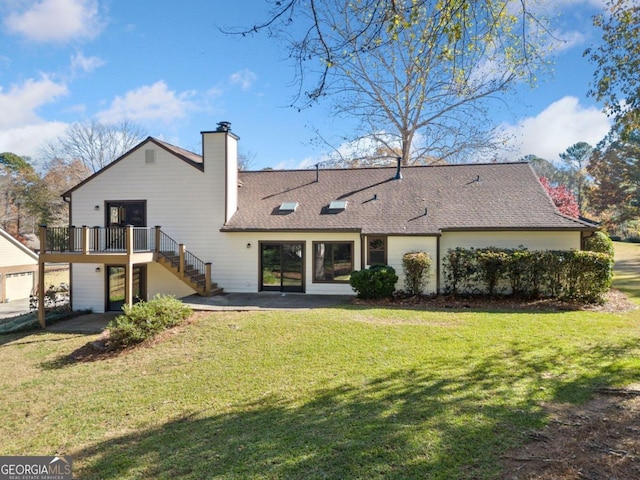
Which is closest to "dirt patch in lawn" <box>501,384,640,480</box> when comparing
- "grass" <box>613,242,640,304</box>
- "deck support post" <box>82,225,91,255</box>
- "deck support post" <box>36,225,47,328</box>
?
"grass" <box>613,242,640,304</box>

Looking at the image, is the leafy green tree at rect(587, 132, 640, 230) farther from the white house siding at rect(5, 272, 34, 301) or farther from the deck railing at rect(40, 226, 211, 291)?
the white house siding at rect(5, 272, 34, 301)

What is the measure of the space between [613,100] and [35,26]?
1289cm

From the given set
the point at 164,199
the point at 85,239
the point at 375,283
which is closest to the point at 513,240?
the point at 375,283

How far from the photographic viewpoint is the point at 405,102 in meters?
23.1

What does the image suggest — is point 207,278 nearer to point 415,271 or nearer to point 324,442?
point 415,271

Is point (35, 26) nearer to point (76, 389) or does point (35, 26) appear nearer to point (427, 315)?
point (76, 389)

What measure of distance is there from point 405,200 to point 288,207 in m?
4.70

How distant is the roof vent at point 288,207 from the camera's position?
1524 centimetres

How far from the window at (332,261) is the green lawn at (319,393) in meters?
3.95

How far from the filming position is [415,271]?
12.4m

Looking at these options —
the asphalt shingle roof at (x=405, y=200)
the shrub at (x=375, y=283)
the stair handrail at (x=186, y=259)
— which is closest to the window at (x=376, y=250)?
the asphalt shingle roof at (x=405, y=200)

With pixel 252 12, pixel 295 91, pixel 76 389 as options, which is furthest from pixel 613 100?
pixel 76 389

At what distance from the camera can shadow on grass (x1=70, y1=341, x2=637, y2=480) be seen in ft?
12.4

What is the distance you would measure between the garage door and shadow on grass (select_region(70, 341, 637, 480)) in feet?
84.3
